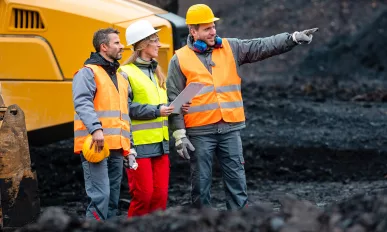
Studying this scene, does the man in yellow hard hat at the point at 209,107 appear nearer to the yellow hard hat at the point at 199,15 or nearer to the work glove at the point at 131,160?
the yellow hard hat at the point at 199,15

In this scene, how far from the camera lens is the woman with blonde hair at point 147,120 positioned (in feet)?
27.4

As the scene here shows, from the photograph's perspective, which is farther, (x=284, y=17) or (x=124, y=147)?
(x=284, y=17)

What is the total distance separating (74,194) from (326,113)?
4.80 metres

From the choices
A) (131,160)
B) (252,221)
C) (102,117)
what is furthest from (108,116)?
(252,221)

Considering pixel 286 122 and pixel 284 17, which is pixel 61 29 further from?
pixel 284 17

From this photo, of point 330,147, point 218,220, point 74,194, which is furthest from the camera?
point 330,147

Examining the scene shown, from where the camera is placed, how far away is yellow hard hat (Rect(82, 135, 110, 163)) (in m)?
7.64

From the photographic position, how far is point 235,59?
8609 millimetres

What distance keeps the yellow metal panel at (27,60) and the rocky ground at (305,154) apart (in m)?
1.44

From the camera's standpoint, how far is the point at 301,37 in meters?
8.50

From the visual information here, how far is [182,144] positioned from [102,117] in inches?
31.1

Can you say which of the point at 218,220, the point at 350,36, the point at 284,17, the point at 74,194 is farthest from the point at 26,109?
the point at 284,17

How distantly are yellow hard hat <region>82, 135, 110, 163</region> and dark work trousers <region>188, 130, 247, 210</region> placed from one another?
1045 millimetres

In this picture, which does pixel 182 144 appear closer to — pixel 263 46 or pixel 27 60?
pixel 263 46
